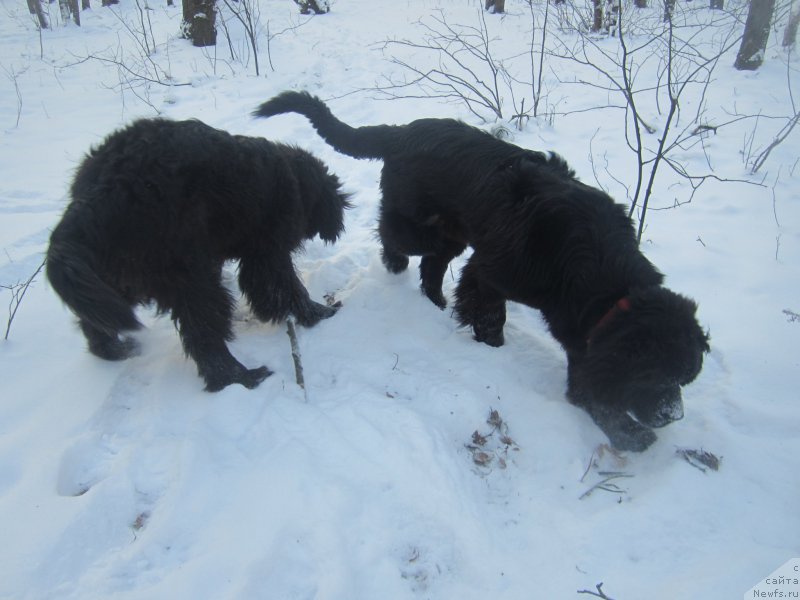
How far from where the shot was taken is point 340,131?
11.3 ft

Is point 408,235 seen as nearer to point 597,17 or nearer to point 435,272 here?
point 435,272

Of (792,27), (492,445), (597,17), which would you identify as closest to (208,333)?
(492,445)

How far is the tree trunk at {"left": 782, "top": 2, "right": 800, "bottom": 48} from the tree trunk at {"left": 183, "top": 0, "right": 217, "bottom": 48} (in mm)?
10964

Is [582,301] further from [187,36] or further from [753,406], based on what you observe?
[187,36]

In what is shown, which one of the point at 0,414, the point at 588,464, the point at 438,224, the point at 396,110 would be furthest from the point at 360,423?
the point at 396,110

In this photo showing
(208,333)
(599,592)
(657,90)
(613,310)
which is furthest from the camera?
(657,90)

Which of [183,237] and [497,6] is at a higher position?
[497,6]

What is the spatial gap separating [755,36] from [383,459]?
382 inches

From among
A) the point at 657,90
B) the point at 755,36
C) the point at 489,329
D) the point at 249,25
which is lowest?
the point at 489,329

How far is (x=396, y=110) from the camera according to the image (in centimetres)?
682

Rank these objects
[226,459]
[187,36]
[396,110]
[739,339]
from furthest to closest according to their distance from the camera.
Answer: [187,36] < [396,110] < [739,339] < [226,459]

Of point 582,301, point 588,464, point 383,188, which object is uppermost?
point 383,188

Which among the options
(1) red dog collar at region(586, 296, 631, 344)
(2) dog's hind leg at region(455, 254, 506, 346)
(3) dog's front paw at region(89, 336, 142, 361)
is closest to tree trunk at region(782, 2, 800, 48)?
(2) dog's hind leg at region(455, 254, 506, 346)

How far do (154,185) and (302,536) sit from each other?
1748mm
